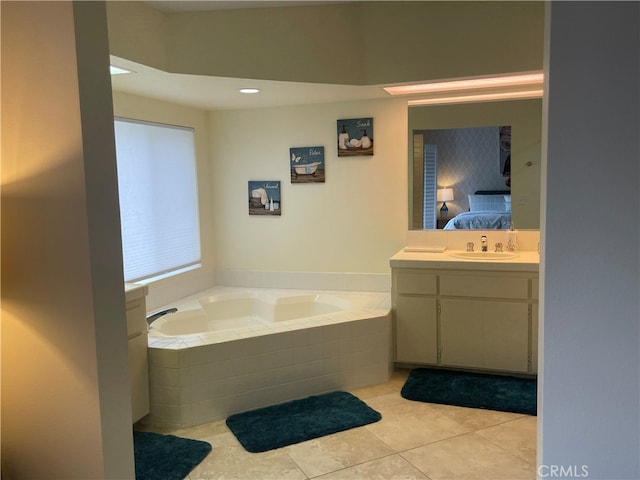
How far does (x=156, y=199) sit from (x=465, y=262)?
2257 mm

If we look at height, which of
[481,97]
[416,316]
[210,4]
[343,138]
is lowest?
[416,316]

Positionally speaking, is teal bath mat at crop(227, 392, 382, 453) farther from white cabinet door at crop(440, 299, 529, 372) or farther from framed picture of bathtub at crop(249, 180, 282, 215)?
framed picture of bathtub at crop(249, 180, 282, 215)

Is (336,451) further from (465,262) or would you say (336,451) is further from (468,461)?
(465,262)

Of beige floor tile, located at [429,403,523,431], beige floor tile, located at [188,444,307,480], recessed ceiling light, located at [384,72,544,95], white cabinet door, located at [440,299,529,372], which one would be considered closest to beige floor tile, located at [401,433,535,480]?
beige floor tile, located at [429,403,523,431]

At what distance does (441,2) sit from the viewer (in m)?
3.31

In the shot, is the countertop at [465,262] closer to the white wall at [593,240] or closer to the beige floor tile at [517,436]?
the beige floor tile at [517,436]

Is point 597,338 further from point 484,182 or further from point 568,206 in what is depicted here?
point 484,182

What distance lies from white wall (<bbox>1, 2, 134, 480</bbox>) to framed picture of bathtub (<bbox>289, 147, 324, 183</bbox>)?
9.29ft

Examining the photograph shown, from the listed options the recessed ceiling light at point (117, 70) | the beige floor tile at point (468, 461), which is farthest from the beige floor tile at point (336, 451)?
the recessed ceiling light at point (117, 70)

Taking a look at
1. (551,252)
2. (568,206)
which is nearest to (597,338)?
(551,252)

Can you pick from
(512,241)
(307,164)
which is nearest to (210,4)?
(307,164)

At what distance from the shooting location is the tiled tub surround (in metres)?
3.01

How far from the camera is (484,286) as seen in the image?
3564mm

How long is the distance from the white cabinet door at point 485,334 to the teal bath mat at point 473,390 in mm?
91
